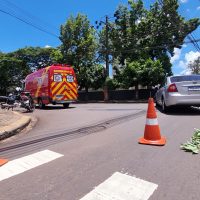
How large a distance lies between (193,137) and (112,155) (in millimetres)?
2145

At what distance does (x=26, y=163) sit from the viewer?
502cm

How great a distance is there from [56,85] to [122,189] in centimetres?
1528

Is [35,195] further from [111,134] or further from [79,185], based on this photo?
[111,134]

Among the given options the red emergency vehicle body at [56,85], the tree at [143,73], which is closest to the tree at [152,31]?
the tree at [143,73]

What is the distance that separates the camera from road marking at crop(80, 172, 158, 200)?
3521 mm

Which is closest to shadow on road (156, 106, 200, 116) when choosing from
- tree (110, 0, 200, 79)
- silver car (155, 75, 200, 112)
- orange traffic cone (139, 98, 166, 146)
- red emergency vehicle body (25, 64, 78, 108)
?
silver car (155, 75, 200, 112)

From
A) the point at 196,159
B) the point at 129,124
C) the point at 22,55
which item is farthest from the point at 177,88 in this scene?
the point at 22,55

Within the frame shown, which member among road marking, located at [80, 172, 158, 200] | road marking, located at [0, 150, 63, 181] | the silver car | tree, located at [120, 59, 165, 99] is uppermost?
tree, located at [120, 59, 165, 99]

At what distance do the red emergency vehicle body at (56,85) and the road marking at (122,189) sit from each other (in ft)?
48.2

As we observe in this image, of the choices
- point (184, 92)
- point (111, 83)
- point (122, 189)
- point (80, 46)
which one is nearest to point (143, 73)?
point (111, 83)

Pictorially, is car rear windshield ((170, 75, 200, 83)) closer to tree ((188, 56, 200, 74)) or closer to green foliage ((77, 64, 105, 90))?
green foliage ((77, 64, 105, 90))

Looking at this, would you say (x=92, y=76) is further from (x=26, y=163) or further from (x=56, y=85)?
(x=26, y=163)

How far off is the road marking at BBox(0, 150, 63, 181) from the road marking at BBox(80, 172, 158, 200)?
1.40 metres

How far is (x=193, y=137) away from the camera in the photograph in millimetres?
6523
